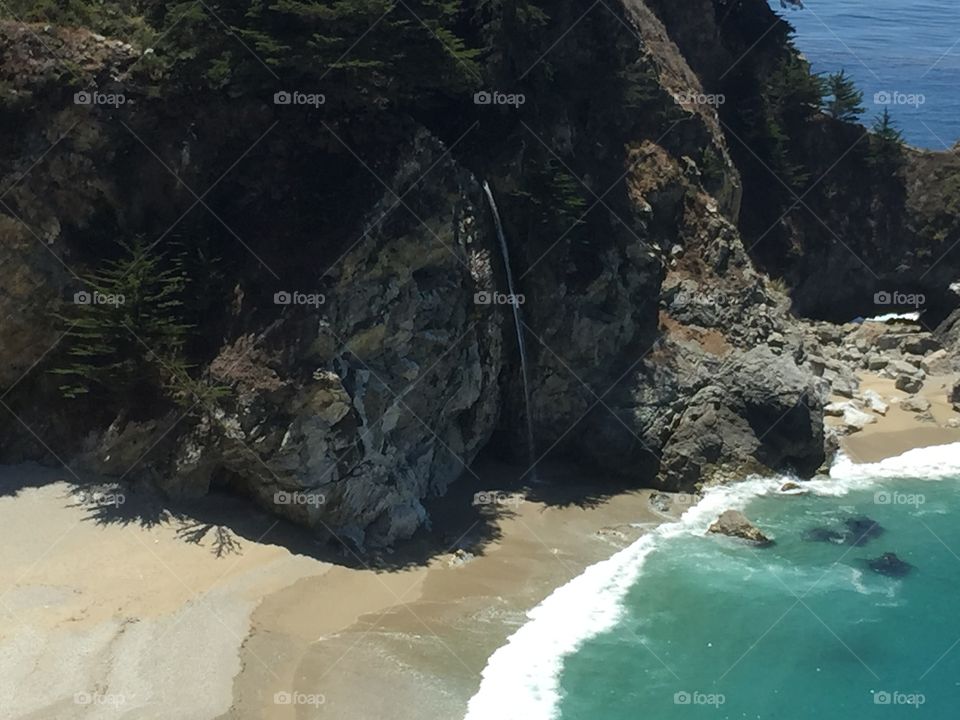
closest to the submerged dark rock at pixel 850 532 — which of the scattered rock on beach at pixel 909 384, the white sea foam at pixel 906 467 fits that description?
the white sea foam at pixel 906 467

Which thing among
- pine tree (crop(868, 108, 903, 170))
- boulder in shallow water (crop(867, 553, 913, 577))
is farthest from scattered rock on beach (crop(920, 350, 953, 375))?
boulder in shallow water (crop(867, 553, 913, 577))

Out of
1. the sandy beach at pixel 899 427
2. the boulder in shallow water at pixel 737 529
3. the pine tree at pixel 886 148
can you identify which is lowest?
the boulder in shallow water at pixel 737 529

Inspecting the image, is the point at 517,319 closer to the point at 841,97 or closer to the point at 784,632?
the point at 784,632

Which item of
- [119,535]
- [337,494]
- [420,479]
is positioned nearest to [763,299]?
[420,479]

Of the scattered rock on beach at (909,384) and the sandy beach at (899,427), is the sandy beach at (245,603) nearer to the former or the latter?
the sandy beach at (899,427)

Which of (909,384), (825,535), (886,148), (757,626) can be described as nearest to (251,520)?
(757,626)
